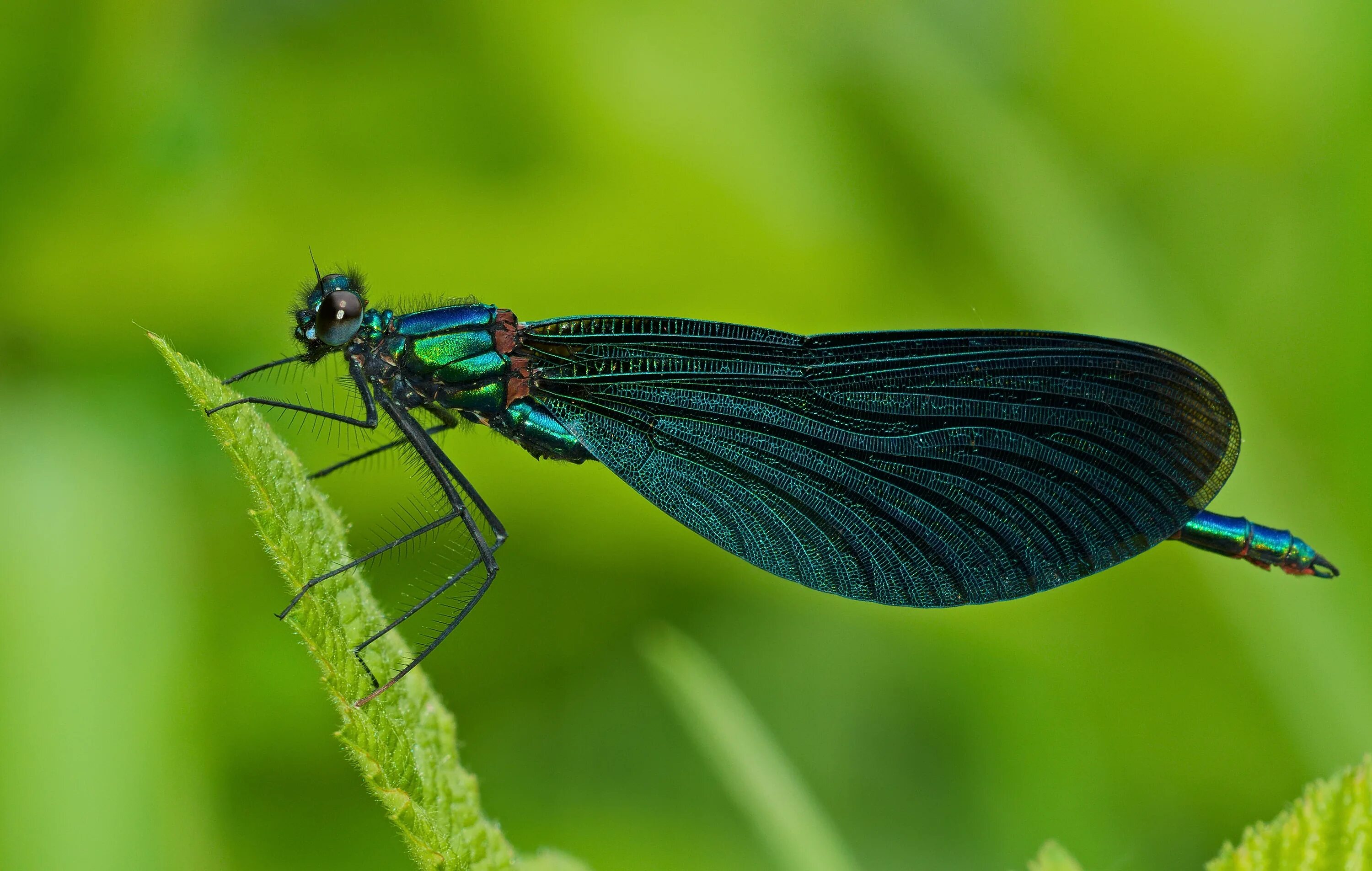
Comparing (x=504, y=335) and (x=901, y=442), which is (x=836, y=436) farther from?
(x=504, y=335)

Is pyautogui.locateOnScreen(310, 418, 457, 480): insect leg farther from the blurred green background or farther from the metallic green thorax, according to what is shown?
the blurred green background

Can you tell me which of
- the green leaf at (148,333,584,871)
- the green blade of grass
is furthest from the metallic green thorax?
the green leaf at (148,333,584,871)

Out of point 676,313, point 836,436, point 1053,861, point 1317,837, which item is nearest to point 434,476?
point 836,436

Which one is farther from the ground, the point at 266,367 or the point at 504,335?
the point at 266,367

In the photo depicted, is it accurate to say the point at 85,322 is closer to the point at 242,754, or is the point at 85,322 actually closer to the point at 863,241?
the point at 242,754

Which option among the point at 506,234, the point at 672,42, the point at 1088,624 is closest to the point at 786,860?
the point at 1088,624

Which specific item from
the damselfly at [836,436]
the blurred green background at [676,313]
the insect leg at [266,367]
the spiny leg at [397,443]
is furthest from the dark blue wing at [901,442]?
the blurred green background at [676,313]

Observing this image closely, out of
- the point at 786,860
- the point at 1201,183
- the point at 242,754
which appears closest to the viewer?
the point at 786,860
